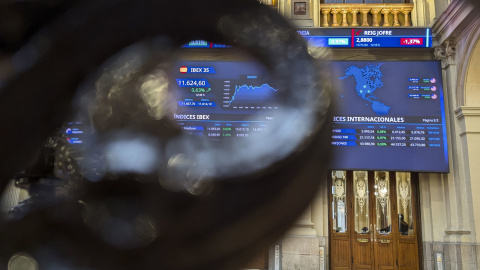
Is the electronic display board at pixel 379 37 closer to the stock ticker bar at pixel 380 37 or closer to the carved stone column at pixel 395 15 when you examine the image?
the stock ticker bar at pixel 380 37

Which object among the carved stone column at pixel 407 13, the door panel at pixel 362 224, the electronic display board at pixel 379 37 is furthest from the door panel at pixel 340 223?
the carved stone column at pixel 407 13

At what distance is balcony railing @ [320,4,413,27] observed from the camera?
7.03 meters

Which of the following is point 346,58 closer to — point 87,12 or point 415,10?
point 415,10

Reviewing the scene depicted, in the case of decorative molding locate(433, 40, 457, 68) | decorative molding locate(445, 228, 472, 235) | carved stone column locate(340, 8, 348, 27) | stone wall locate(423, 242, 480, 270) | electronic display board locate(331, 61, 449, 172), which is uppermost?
carved stone column locate(340, 8, 348, 27)

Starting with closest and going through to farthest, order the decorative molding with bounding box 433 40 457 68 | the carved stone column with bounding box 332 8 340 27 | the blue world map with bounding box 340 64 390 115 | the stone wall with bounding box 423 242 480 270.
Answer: the stone wall with bounding box 423 242 480 270, the blue world map with bounding box 340 64 390 115, the decorative molding with bounding box 433 40 457 68, the carved stone column with bounding box 332 8 340 27

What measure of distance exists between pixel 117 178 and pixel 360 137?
5.97 metres

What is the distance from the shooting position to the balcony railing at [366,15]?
703cm

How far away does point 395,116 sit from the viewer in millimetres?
6168

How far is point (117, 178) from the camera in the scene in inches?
17.9

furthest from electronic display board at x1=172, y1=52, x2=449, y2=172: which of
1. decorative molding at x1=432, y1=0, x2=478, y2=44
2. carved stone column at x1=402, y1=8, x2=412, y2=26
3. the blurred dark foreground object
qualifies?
the blurred dark foreground object

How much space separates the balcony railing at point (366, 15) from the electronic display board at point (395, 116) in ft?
3.30

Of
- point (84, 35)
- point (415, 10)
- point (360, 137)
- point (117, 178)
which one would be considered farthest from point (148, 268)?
point (415, 10)

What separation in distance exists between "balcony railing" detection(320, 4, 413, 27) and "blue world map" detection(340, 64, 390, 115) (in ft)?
3.28

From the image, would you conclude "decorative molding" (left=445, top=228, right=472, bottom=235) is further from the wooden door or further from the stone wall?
the wooden door
